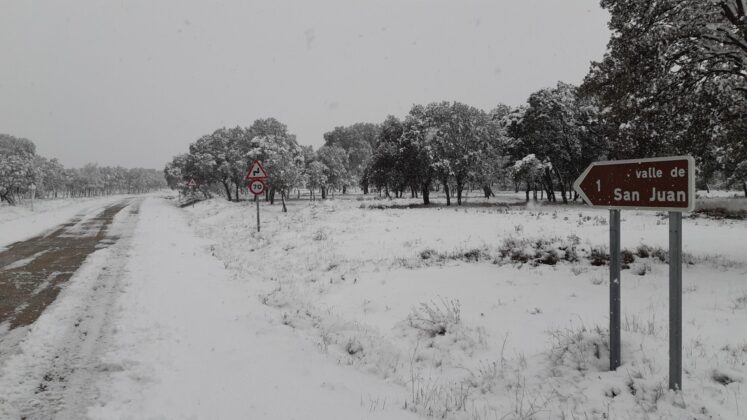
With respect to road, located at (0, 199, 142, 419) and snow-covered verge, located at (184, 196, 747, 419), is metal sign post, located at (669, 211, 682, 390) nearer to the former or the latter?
snow-covered verge, located at (184, 196, 747, 419)

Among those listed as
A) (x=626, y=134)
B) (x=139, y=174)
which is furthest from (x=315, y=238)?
(x=139, y=174)

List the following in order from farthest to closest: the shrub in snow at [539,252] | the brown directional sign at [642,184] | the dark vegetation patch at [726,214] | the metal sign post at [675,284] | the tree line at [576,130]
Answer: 1. the dark vegetation patch at [726,214]
2. the shrub in snow at [539,252]
3. the tree line at [576,130]
4. the metal sign post at [675,284]
5. the brown directional sign at [642,184]

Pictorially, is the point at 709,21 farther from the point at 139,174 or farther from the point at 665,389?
the point at 139,174

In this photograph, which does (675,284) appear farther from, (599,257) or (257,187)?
(257,187)

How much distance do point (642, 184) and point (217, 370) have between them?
4.75 m

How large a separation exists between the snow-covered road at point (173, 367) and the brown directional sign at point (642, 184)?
2839 millimetres

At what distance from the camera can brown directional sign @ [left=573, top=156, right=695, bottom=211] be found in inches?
120

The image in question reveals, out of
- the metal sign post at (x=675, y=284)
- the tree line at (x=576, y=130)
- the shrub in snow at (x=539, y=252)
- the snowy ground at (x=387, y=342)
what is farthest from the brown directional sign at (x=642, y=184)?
the tree line at (x=576, y=130)

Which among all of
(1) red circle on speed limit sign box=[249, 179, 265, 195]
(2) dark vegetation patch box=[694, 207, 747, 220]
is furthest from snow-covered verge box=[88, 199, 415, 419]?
(2) dark vegetation patch box=[694, 207, 747, 220]

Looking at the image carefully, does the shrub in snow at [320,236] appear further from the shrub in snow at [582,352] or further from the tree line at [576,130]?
the shrub in snow at [582,352]

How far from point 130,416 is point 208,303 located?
380 cm

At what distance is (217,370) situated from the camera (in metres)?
4.62

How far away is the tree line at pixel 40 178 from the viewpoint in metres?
57.8

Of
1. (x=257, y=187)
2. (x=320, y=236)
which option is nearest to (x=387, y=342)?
(x=320, y=236)
